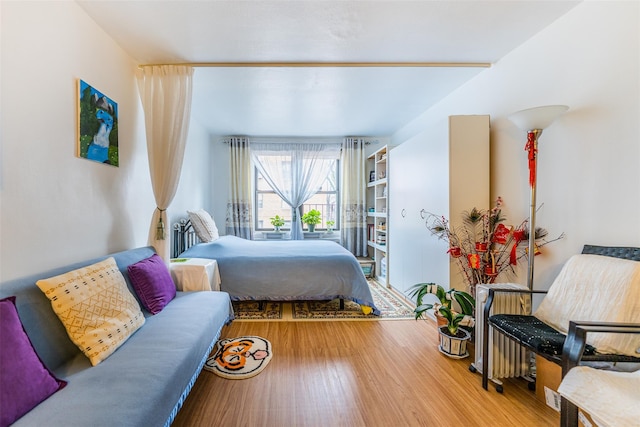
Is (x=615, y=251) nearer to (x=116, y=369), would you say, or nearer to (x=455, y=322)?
(x=455, y=322)

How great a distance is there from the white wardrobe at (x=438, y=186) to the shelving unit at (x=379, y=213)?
76cm

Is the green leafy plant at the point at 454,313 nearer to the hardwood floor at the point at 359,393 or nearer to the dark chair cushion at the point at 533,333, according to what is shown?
the hardwood floor at the point at 359,393

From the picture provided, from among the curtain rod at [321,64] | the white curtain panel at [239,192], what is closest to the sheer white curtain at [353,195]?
the white curtain panel at [239,192]

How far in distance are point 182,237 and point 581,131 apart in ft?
13.1

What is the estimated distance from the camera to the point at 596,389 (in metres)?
0.99

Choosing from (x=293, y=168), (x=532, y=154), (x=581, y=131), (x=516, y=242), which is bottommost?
(x=516, y=242)

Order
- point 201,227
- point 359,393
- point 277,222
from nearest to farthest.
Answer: point 359,393 → point 201,227 → point 277,222

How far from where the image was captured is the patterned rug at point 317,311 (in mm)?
2793

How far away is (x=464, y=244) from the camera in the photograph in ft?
7.66

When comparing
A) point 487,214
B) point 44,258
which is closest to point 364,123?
point 487,214

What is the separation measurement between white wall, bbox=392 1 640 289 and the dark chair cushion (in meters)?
0.54

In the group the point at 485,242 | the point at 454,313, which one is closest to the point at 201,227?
the point at 454,313

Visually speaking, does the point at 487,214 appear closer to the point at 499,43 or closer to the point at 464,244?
the point at 464,244

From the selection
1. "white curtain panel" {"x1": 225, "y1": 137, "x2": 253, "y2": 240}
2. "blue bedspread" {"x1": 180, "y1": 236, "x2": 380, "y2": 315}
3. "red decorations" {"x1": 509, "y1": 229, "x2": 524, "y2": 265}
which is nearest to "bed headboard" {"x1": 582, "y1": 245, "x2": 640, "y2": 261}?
"red decorations" {"x1": 509, "y1": 229, "x2": 524, "y2": 265}
